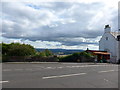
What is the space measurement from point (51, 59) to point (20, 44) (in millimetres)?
6038

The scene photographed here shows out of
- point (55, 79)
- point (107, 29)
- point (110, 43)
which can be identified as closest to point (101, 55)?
point (110, 43)

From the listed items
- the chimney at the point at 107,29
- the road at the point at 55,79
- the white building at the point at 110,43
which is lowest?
the road at the point at 55,79

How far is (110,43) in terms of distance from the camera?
49.5 metres

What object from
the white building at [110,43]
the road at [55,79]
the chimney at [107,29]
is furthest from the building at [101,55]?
the road at [55,79]

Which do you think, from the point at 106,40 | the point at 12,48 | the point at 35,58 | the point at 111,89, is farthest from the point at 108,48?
the point at 111,89

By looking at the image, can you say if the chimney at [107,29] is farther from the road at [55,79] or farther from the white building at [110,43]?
the road at [55,79]

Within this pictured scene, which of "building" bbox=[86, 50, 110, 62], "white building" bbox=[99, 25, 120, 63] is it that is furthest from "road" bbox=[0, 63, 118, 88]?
"white building" bbox=[99, 25, 120, 63]

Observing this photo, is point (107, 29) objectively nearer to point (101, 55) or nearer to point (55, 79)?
point (101, 55)

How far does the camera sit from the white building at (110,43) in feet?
157

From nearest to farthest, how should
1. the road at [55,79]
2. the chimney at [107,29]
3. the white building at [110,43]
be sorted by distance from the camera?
the road at [55,79] → the white building at [110,43] → the chimney at [107,29]

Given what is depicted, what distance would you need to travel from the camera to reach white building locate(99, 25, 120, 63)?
157 feet

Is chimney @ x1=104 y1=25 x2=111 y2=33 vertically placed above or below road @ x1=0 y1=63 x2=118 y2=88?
above

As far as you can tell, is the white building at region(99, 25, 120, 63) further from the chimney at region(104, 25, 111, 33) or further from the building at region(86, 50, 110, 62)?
the building at region(86, 50, 110, 62)

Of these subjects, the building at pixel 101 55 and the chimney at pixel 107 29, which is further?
the chimney at pixel 107 29
